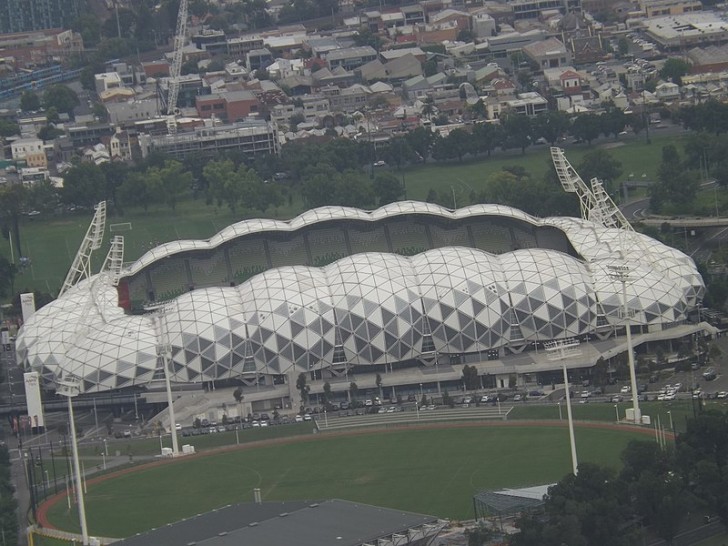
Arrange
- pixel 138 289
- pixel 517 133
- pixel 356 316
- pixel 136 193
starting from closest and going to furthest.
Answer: pixel 356 316
pixel 138 289
pixel 136 193
pixel 517 133

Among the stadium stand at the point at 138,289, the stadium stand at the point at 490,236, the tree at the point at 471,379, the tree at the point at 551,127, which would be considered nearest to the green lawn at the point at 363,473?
the tree at the point at 471,379

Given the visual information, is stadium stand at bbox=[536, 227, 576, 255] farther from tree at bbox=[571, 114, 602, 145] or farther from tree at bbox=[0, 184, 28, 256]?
tree at bbox=[0, 184, 28, 256]

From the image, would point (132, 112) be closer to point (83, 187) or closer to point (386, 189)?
point (83, 187)

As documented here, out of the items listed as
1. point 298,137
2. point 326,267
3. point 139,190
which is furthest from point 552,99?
point 326,267

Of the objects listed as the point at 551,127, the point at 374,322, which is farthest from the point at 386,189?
the point at 374,322

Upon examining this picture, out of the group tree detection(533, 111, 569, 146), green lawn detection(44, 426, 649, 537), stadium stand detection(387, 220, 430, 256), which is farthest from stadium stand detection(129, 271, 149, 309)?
tree detection(533, 111, 569, 146)

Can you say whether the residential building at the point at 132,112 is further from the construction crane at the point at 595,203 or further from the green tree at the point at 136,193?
the construction crane at the point at 595,203

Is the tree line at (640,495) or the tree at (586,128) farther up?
the tree at (586,128)
